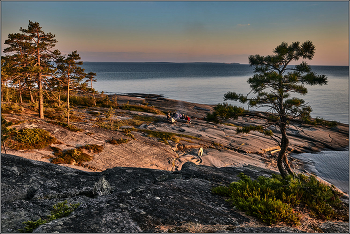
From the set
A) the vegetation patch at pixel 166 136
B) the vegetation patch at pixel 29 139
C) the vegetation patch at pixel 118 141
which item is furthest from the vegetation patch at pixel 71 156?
the vegetation patch at pixel 166 136

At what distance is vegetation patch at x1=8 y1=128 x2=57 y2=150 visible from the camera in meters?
17.2

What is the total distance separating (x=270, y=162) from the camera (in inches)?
906

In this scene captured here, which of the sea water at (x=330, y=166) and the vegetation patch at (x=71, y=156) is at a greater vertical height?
the vegetation patch at (x=71, y=156)

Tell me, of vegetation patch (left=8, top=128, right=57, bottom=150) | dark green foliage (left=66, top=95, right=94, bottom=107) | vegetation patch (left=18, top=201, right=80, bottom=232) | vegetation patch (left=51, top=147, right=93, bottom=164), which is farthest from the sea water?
dark green foliage (left=66, top=95, right=94, bottom=107)

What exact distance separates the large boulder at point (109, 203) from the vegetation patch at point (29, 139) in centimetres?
998

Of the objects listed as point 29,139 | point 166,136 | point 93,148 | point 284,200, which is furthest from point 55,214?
point 166,136

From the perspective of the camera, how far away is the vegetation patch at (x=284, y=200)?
644 centimetres

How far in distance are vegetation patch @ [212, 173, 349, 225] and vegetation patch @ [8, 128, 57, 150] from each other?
16213 mm

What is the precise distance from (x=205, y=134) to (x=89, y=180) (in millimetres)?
23368

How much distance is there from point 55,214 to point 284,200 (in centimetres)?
746

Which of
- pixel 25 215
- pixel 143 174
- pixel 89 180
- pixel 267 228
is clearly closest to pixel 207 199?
pixel 267 228

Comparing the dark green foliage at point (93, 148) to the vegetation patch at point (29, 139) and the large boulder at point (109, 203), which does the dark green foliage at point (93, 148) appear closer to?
the vegetation patch at point (29, 139)

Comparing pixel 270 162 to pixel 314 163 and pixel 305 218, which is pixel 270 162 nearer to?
pixel 314 163

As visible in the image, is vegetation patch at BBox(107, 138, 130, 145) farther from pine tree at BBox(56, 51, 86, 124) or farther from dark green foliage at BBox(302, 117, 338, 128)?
dark green foliage at BBox(302, 117, 338, 128)
